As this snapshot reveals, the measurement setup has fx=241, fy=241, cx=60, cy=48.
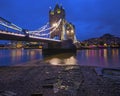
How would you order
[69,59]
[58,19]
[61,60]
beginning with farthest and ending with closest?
[58,19]
[69,59]
[61,60]

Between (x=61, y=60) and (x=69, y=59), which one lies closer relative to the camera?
(x=61, y=60)

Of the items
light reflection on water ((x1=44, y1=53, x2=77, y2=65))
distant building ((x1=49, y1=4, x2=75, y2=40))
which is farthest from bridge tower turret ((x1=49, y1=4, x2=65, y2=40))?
light reflection on water ((x1=44, y1=53, x2=77, y2=65))

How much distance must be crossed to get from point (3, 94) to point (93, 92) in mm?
3979

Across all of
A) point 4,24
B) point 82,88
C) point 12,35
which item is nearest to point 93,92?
point 82,88

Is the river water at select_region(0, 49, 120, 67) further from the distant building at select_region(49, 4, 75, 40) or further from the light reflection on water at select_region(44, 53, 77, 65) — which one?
the distant building at select_region(49, 4, 75, 40)

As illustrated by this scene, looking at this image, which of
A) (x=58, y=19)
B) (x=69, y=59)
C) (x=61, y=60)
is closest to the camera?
Result: (x=61, y=60)

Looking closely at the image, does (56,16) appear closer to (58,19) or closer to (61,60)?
(58,19)

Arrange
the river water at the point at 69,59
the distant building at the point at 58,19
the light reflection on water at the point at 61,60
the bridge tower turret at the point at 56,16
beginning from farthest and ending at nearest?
the bridge tower turret at the point at 56,16
the distant building at the point at 58,19
the river water at the point at 69,59
the light reflection on water at the point at 61,60

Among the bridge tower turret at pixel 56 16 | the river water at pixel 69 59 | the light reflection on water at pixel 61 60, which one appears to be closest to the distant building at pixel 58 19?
the bridge tower turret at pixel 56 16

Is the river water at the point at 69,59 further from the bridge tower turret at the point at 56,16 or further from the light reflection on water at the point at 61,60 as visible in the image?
the bridge tower turret at the point at 56,16

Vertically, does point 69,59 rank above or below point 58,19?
below

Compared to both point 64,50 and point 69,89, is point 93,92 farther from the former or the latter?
point 64,50

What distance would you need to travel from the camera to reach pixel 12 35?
3500 centimetres

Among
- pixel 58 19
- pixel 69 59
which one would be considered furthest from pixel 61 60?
pixel 58 19
